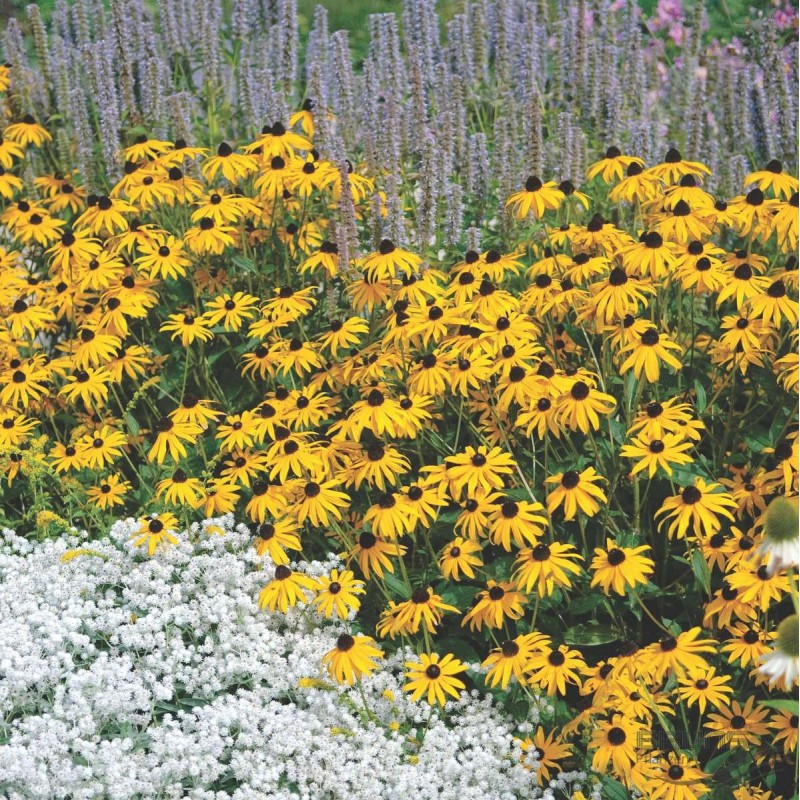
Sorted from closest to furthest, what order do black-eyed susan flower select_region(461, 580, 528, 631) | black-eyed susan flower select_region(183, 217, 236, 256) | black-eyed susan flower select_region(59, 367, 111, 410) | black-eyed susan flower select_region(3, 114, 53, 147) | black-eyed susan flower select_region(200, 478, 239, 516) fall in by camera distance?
1. black-eyed susan flower select_region(461, 580, 528, 631)
2. black-eyed susan flower select_region(200, 478, 239, 516)
3. black-eyed susan flower select_region(59, 367, 111, 410)
4. black-eyed susan flower select_region(183, 217, 236, 256)
5. black-eyed susan flower select_region(3, 114, 53, 147)

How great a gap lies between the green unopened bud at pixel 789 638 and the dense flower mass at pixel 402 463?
0.05 feet

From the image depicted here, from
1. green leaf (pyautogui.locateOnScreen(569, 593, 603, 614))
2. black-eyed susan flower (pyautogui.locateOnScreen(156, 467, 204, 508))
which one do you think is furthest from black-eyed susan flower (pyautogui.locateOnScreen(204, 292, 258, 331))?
green leaf (pyautogui.locateOnScreen(569, 593, 603, 614))

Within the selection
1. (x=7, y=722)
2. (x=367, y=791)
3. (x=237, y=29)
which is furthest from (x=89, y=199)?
(x=367, y=791)

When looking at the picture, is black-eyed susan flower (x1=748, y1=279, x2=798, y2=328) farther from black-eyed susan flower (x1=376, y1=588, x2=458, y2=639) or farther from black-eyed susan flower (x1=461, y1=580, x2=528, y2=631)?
black-eyed susan flower (x1=376, y1=588, x2=458, y2=639)

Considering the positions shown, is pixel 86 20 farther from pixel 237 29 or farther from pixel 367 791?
pixel 367 791

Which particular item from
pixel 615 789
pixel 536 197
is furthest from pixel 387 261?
pixel 615 789

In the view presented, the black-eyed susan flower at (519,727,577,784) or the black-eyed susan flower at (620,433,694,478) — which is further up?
the black-eyed susan flower at (620,433,694,478)

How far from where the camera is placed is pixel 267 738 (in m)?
3.66

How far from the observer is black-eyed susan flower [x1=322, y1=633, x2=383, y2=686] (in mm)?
3584

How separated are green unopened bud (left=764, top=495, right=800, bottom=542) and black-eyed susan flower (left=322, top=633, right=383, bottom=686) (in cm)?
146

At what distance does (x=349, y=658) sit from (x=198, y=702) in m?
0.59

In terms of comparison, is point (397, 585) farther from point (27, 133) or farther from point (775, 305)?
point (27, 133)

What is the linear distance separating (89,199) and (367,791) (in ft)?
9.62

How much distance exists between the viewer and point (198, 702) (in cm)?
385
